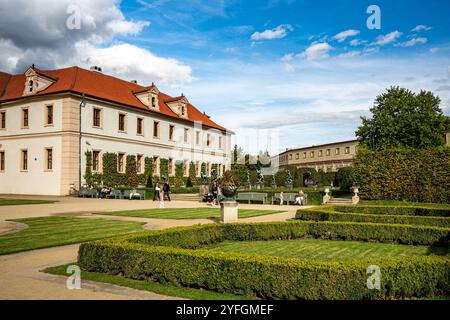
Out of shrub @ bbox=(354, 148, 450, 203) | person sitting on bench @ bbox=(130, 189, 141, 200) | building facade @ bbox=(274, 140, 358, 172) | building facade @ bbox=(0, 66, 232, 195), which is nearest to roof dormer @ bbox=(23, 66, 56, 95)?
building facade @ bbox=(0, 66, 232, 195)

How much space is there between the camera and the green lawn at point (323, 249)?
10.5m

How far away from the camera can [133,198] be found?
3338 cm

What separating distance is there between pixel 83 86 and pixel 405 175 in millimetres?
28279

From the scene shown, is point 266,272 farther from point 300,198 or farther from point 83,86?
point 83,86

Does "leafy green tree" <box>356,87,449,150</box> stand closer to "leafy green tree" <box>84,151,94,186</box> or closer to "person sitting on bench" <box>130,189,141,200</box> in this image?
"person sitting on bench" <box>130,189,141,200</box>

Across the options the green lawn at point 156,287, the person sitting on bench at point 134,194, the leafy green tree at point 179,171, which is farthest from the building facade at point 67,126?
the green lawn at point 156,287

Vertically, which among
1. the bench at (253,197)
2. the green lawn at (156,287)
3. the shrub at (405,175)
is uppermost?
the shrub at (405,175)

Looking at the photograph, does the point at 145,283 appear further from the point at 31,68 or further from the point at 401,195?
the point at 31,68

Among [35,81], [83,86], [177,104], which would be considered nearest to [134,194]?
[83,86]

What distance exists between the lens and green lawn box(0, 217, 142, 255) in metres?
10.8

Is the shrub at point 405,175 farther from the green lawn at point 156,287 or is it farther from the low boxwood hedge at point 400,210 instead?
the green lawn at point 156,287

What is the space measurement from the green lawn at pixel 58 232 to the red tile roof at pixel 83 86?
2100cm

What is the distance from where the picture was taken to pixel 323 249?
1135 cm
